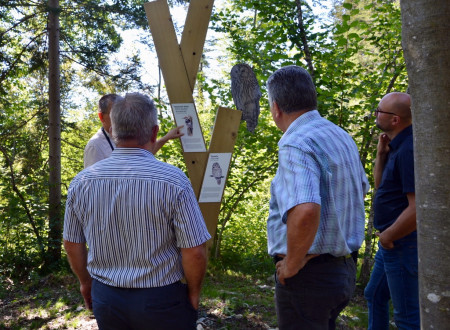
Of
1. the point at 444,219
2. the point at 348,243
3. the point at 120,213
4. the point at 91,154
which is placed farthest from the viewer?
the point at 91,154

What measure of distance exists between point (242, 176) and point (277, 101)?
5139 millimetres

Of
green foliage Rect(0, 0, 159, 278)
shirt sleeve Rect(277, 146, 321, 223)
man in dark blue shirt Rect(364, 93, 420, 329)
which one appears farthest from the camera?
green foliage Rect(0, 0, 159, 278)

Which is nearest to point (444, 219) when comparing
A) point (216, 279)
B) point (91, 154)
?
point (91, 154)

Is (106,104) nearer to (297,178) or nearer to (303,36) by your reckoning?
(297,178)

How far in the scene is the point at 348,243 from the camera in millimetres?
2227

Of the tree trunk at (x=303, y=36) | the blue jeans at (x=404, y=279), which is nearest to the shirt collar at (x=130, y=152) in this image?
the blue jeans at (x=404, y=279)

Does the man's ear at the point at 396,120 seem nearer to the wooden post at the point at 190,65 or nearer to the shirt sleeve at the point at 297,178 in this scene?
the wooden post at the point at 190,65

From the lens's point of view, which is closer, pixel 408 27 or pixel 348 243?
pixel 408 27

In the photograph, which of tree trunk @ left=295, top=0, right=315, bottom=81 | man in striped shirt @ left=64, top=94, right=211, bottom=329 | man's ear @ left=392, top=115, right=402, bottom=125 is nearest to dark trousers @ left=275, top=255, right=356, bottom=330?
man in striped shirt @ left=64, top=94, right=211, bottom=329

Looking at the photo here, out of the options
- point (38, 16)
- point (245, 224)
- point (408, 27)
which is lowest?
point (245, 224)

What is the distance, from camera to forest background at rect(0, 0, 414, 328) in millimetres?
5754

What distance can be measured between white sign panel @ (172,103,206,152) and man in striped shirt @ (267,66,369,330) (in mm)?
1391

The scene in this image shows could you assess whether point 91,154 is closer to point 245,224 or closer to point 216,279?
point 216,279

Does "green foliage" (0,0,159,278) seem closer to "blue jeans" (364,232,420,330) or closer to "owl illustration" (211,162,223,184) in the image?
"owl illustration" (211,162,223,184)
